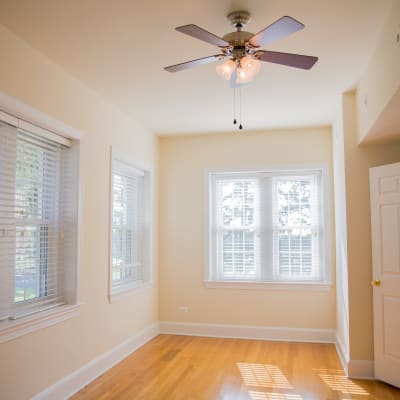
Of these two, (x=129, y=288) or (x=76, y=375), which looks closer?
(x=76, y=375)

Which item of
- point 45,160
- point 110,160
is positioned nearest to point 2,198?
point 45,160

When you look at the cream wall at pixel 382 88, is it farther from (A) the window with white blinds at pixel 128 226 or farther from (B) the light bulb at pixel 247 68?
(A) the window with white blinds at pixel 128 226

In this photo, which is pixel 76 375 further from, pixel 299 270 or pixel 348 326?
pixel 299 270

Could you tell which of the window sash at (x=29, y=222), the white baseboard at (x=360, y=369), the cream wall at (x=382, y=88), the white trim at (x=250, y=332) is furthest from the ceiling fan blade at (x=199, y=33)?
the white trim at (x=250, y=332)

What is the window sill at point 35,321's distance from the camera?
9.83 feet

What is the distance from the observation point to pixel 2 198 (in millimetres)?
3148

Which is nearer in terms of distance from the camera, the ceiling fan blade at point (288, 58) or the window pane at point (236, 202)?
the ceiling fan blade at point (288, 58)

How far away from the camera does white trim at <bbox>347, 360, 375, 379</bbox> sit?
13.8ft

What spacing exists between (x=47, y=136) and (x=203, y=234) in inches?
118

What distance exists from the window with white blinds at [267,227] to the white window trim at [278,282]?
1.6 inches

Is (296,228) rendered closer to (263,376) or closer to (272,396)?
(263,376)

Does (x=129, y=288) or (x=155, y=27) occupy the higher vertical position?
(x=155, y=27)

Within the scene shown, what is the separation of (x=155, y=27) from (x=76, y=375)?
9.91ft

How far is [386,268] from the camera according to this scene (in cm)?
405
